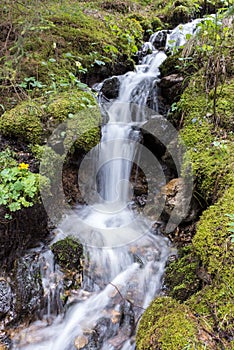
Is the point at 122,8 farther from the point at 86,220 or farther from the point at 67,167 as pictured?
the point at 86,220

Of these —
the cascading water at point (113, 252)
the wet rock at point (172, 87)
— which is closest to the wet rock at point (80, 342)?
the cascading water at point (113, 252)

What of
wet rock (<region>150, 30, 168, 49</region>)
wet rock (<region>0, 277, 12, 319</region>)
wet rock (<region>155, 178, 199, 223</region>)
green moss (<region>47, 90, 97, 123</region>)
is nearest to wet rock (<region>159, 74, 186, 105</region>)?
green moss (<region>47, 90, 97, 123</region>)

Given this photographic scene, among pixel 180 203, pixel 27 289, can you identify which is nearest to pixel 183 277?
pixel 180 203

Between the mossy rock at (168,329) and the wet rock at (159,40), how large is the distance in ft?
24.8

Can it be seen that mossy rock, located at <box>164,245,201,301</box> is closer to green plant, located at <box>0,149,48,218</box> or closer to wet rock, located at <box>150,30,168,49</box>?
green plant, located at <box>0,149,48,218</box>

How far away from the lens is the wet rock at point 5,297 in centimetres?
266

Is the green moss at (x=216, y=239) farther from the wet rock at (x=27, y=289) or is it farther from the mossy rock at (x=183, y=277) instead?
the wet rock at (x=27, y=289)

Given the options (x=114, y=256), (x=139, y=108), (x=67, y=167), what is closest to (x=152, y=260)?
(x=114, y=256)

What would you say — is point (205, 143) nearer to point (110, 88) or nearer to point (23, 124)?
point (23, 124)

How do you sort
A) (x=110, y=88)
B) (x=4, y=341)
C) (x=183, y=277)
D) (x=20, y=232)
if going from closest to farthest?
1. (x=4, y=341)
2. (x=183, y=277)
3. (x=20, y=232)
4. (x=110, y=88)

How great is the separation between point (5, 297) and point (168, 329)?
71.9 inches

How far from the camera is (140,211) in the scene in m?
4.47

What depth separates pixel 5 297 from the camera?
2.71 meters

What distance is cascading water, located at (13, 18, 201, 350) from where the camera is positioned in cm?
261
